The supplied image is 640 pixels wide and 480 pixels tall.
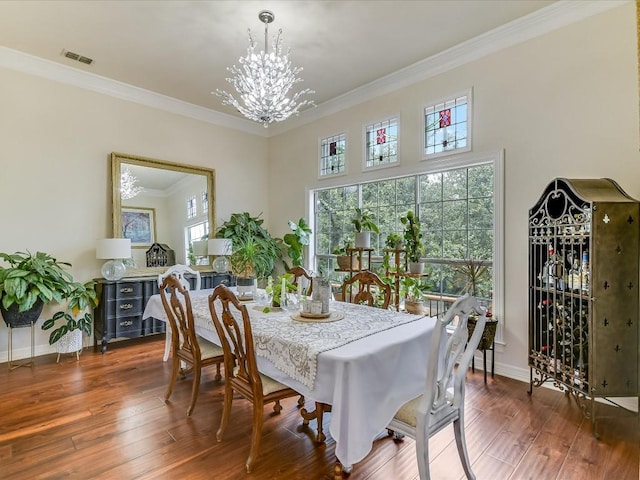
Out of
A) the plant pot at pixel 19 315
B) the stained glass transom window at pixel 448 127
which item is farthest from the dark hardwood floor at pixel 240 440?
the stained glass transom window at pixel 448 127

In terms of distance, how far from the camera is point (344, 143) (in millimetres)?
5062

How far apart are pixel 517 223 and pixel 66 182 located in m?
5.18

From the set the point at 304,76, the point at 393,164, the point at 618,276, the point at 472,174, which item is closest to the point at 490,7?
the point at 472,174

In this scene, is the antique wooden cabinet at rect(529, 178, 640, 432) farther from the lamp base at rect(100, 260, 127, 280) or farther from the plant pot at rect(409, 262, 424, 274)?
the lamp base at rect(100, 260, 127, 280)

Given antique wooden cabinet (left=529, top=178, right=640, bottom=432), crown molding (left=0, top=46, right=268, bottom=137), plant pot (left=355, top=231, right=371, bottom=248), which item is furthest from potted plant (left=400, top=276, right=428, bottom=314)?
crown molding (left=0, top=46, right=268, bottom=137)

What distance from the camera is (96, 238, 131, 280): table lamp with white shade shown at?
4168 mm

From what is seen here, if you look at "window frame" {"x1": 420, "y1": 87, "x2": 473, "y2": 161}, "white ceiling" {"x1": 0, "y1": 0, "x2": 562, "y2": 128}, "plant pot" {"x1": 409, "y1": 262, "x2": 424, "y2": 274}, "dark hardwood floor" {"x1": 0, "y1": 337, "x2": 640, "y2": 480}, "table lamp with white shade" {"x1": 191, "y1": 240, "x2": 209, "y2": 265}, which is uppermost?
"white ceiling" {"x1": 0, "y1": 0, "x2": 562, "y2": 128}

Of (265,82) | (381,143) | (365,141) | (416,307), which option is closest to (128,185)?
(265,82)

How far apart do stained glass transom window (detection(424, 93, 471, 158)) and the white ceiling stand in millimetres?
587

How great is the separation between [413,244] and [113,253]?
361 centimetres

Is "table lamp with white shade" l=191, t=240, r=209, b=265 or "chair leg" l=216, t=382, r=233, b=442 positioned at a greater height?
"table lamp with white shade" l=191, t=240, r=209, b=265

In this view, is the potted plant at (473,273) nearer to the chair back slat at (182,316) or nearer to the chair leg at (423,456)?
the chair leg at (423,456)

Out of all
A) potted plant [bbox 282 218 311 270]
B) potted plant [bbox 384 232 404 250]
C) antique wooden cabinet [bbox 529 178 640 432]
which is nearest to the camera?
antique wooden cabinet [bbox 529 178 640 432]

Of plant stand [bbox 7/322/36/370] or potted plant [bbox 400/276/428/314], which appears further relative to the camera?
potted plant [bbox 400/276/428/314]
